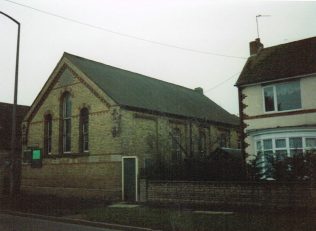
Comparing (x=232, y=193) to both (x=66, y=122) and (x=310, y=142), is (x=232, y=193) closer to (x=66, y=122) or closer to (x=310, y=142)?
(x=310, y=142)

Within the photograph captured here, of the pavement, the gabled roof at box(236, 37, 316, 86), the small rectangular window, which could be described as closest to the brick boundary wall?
the pavement

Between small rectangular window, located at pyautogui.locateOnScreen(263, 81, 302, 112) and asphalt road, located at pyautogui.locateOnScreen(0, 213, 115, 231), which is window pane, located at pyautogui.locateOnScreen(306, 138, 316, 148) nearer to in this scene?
small rectangular window, located at pyautogui.locateOnScreen(263, 81, 302, 112)

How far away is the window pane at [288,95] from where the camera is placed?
20562mm

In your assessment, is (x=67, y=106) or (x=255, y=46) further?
(x=67, y=106)

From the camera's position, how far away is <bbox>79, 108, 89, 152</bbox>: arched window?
80.3 ft

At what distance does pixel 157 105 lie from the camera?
86.9 feet

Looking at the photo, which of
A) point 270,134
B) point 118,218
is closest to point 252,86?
point 270,134

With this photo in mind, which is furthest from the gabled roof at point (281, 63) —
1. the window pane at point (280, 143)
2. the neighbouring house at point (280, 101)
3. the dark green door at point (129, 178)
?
the dark green door at point (129, 178)

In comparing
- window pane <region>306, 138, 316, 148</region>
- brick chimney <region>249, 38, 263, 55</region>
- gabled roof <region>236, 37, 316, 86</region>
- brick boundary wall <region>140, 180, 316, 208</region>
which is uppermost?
brick chimney <region>249, 38, 263, 55</region>

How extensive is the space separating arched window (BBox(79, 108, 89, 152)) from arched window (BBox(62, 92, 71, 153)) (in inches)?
62.0

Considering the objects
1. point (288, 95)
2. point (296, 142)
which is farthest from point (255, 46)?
point (296, 142)

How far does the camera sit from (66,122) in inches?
1037

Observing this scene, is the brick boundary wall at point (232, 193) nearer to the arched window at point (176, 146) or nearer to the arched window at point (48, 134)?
the arched window at point (176, 146)

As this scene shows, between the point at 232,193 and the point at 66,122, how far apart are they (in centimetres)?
1409
